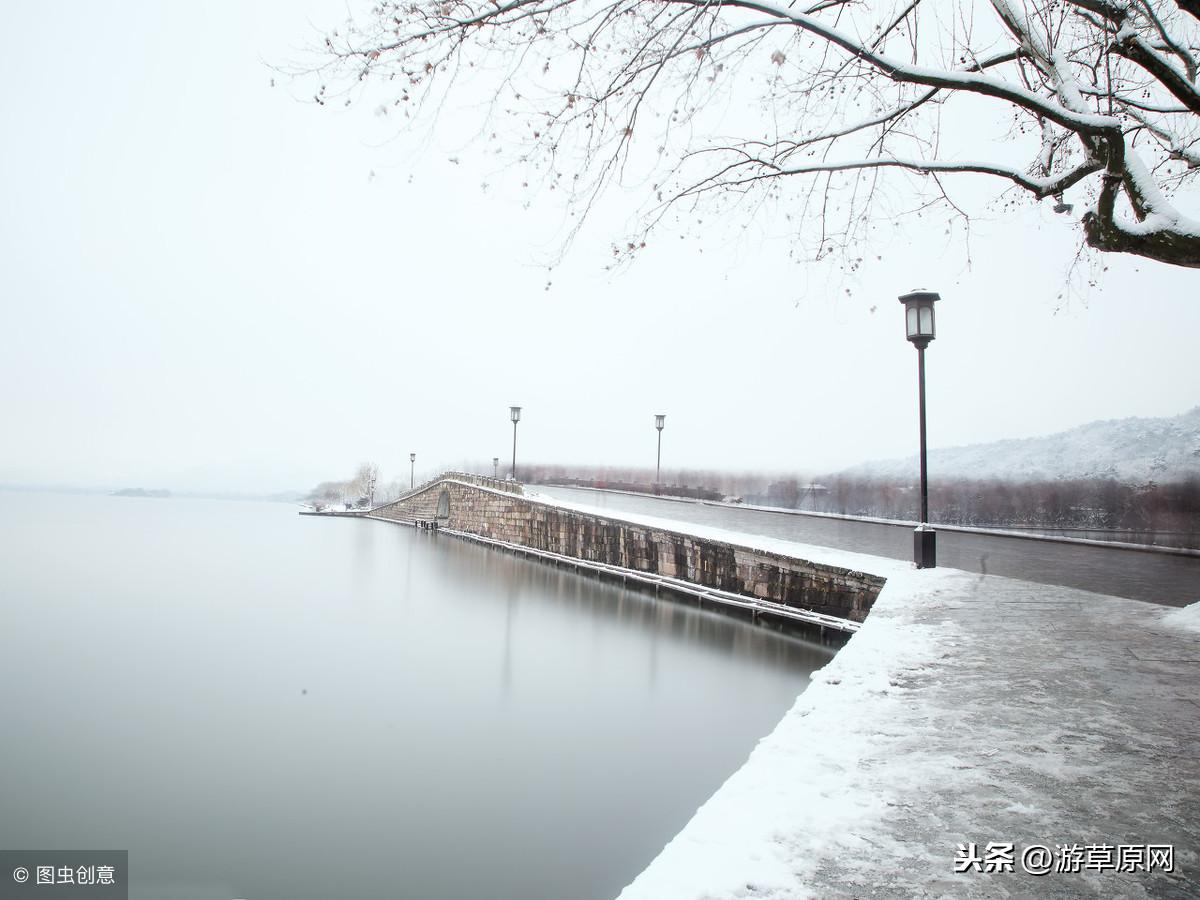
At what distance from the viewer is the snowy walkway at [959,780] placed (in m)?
1.82

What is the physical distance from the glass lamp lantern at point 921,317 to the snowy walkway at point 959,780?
4866 mm

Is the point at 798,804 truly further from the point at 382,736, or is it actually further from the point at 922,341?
the point at 922,341

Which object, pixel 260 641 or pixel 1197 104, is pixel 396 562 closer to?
pixel 260 641

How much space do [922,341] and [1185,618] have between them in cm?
432

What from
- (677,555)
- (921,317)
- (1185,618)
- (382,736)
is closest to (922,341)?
(921,317)

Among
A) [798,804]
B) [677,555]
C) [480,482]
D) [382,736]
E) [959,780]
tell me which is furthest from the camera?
[480,482]

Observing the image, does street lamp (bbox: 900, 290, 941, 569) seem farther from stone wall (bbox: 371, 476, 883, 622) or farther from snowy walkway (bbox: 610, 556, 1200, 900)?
snowy walkway (bbox: 610, 556, 1200, 900)

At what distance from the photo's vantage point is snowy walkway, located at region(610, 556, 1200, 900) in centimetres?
182

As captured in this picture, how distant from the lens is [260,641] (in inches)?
498

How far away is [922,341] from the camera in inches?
336

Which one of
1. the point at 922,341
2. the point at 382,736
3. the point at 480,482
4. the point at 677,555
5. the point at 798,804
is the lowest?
A: the point at 382,736

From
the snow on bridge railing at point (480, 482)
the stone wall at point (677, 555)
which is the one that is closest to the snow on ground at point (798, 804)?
the stone wall at point (677, 555)

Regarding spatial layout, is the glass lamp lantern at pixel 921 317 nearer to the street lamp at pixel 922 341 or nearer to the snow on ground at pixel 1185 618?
the street lamp at pixel 922 341

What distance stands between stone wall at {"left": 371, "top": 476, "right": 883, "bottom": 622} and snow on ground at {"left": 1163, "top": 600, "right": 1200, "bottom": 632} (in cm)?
301
